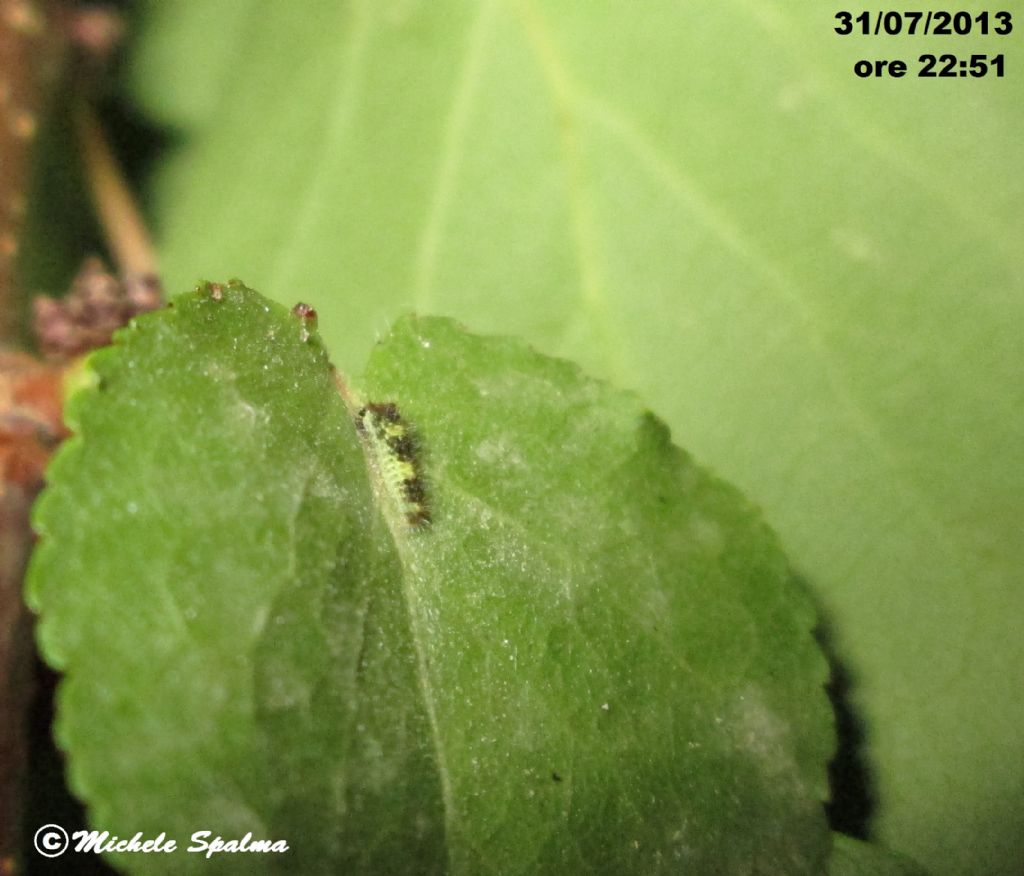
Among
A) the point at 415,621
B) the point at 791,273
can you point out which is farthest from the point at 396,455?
the point at 791,273

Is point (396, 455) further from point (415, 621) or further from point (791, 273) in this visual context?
point (791, 273)

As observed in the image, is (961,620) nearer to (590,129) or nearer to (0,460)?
(590,129)

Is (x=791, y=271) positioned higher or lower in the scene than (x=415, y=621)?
higher

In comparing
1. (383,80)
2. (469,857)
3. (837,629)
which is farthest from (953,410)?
(383,80)

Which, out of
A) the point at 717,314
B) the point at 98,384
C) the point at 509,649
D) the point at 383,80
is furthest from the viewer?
the point at 383,80

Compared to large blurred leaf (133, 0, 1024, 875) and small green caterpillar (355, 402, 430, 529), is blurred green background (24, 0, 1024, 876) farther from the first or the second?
small green caterpillar (355, 402, 430, 529)

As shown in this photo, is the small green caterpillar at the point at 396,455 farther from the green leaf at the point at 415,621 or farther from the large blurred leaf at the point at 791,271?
the large blurred leaf at the point at 791,271

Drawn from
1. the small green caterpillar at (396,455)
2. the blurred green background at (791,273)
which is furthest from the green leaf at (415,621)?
the blurred green background at (791,273)
